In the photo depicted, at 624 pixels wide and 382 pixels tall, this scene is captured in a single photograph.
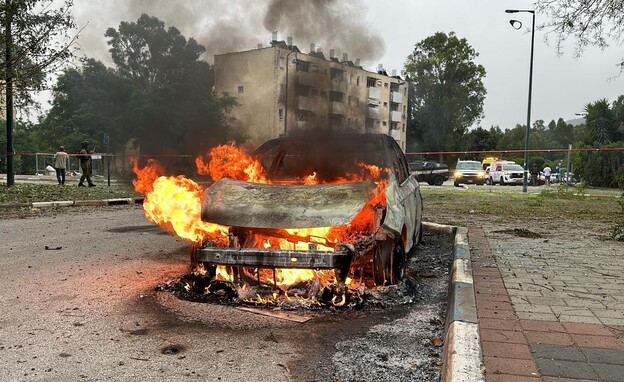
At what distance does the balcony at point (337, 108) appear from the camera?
23.9 ft

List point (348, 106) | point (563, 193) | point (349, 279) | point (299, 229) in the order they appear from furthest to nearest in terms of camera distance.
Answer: point (563, 193) < point (348, 106) < point (349, 279) < point (299, 229)

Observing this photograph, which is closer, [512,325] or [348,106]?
[512,325]

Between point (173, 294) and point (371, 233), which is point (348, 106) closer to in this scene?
point (371, 233)

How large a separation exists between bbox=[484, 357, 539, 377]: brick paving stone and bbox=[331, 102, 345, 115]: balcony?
16.1ft

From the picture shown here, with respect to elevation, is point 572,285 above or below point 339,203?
below

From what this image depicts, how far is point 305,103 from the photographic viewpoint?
24.3 feet

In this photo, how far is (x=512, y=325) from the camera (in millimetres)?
3486

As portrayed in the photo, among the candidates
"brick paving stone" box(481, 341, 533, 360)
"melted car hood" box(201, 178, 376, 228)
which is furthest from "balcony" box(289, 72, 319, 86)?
"brick paving stone" box(481, 341, 533, 360)

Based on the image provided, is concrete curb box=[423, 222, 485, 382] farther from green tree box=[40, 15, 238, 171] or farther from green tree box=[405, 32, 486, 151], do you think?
green tree box=[405, 32, 486, 151]

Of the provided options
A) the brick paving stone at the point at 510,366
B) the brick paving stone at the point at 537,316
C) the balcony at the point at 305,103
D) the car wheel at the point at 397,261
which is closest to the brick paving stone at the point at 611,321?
the brick paving stone at the point at 537,316

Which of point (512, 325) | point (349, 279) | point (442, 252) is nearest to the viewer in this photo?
point (512, 325)

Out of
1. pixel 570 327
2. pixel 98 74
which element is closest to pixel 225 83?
pixel 98 74

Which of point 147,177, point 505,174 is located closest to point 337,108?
point 147,177

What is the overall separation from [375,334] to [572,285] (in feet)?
7.54
